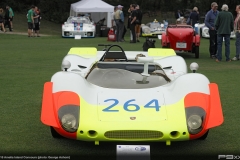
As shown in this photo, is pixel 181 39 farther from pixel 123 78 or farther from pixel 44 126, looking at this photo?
pixel 44 126

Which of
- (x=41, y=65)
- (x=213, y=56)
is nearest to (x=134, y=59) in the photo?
(x=41, y=65)

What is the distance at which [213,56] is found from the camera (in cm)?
1686

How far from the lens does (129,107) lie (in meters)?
5.77

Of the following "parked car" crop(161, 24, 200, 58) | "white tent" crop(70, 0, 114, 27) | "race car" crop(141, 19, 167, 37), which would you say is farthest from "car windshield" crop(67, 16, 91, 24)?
"parked car" crop(161, 24, 200, 58)

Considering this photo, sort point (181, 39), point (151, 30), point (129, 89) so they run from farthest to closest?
1. point (151, 30)
2. point (181, 39)
3. point (129, 89)

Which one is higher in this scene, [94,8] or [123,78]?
[123,78]

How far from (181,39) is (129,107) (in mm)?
11062

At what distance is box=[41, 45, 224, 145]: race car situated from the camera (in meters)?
5.39

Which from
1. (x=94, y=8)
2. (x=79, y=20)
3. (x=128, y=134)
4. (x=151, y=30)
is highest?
(x=128, y=134)

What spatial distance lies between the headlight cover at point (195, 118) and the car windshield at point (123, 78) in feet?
3.24

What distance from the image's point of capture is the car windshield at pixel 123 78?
659cm

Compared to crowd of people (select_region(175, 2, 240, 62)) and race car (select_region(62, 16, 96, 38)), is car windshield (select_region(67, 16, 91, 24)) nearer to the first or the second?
race car (select_region(62, 16, 96, 38))

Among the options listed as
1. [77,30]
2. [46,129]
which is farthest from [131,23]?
[46,129]

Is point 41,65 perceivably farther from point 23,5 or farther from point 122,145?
point 23,5
